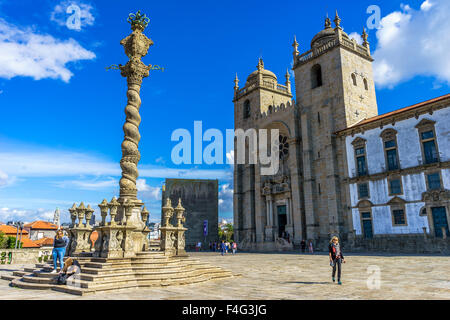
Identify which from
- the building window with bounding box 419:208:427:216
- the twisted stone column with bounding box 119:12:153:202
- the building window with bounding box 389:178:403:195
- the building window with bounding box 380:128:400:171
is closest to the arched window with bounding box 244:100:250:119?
the building window with bounding box 380:128:400:171

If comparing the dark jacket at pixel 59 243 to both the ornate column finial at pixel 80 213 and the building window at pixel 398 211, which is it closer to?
the ornate column finial at pixel 80 213

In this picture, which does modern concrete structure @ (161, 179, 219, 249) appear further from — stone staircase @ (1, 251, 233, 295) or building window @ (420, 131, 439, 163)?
stone staircase @ (1, 251, 233, 295)

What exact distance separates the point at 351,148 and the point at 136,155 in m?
22.8

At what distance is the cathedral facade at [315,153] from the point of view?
31500 millimetres

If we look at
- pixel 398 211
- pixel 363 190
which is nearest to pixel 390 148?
pixel 363 190

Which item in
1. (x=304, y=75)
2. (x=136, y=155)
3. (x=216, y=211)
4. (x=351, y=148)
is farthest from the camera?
(x=216, y=211)

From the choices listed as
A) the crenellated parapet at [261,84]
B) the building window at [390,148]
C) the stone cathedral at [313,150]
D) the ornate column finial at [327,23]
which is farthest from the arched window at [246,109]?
the building window at [390,148]

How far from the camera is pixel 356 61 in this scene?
35.0 m

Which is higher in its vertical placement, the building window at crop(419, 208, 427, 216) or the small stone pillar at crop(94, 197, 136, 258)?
the building window at crop(419, 208, 427, 216)

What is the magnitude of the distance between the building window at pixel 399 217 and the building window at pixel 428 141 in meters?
4.44

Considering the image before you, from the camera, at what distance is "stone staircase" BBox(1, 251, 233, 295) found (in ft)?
29.8

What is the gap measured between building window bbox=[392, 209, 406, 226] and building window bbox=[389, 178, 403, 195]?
4.92 feet
